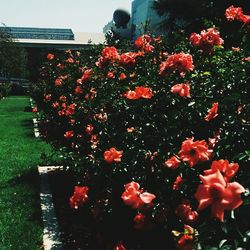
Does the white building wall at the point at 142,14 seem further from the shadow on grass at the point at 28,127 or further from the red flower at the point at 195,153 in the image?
the red flower at the point at 195,153

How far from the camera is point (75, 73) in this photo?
8227mm

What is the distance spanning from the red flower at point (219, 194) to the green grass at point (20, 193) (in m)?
3.72

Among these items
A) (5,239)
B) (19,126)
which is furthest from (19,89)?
(5,239)

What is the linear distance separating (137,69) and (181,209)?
103 inches

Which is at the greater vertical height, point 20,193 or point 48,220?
point 48,220

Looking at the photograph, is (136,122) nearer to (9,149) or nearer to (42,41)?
(9,149)

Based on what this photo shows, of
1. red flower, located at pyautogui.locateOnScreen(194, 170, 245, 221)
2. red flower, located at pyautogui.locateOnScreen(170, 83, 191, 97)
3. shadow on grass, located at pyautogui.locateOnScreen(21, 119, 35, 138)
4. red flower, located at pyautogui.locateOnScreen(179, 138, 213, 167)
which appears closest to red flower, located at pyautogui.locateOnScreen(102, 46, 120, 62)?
red flower, located at pyautogui.locateOnScreen(170, 83, 191, 97)

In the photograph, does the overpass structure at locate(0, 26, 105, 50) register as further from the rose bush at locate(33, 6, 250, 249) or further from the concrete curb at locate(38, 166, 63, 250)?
the rose bush at locate(33, 6, 250, 249)

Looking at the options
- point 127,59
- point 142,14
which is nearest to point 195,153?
point 127,59

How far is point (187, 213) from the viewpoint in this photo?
8.77ft

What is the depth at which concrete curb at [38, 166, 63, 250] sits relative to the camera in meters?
5.00

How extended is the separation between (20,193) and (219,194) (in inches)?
230

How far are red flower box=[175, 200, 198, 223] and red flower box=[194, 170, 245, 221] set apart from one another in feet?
3.40

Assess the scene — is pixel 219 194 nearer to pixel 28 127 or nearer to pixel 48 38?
pixel 28 127
